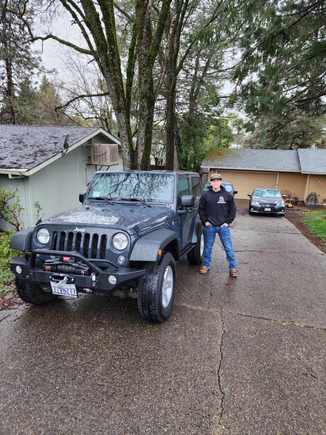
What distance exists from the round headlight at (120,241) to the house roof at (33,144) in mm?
4918

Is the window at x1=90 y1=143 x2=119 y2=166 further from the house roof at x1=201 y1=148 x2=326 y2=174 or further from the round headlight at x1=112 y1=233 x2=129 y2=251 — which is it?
the house roof at x1=201 y1=148 x2=326 y2=174

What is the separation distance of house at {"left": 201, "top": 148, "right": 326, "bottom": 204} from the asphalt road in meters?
18.1

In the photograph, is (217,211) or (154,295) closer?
(154,295)

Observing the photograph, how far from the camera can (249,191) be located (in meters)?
21.6

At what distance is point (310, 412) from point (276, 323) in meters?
1.35

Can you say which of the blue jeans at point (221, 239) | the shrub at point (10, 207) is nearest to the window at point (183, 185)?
the blue jeans at point (221, 239)

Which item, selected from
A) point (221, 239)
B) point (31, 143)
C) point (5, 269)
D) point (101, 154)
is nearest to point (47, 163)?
point (31, 143)

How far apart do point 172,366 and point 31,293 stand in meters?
2.07

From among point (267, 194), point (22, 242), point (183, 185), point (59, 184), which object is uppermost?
point (183, 185)

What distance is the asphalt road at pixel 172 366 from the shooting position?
202 centimetres

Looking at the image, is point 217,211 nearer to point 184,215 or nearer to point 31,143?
point 184,215

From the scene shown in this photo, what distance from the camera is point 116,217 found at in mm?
3264

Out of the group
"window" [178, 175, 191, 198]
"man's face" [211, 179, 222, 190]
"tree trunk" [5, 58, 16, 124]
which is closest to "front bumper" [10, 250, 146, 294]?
"window" [178, 175, 191, 198]

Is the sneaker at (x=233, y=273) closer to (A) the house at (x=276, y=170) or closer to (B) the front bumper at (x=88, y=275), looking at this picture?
(B) the front bumper at (x=88, y=275)
